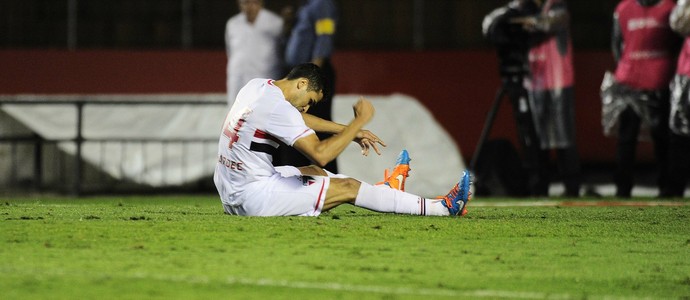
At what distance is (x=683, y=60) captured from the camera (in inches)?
535

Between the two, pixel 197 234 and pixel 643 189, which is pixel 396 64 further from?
pixel 197 234

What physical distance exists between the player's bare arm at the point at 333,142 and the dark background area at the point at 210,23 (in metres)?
A: 9.62

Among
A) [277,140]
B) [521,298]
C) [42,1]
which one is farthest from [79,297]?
[42,1]

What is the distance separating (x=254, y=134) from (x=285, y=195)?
1.48ft

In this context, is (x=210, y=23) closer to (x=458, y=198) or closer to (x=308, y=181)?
(x=458, y=198)

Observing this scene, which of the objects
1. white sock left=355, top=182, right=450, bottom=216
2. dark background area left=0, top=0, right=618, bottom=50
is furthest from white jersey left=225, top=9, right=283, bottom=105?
white sock left=355, top=182, right=450, bottom=216

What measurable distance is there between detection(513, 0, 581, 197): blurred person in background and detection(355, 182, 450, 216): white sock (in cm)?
509

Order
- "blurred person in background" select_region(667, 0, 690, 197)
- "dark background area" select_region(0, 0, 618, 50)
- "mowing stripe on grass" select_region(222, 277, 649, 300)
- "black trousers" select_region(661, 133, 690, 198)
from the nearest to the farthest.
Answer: "mowing stripe on grass" select_region(222, 277, 649, 300) < "blurred person in background" select_region(667, 0, 690, 197) < "black trousers" select_region(661, 133, 690, 198) < "dark background area" select_region(0, 0, 618, 50)

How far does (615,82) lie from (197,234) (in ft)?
23.3

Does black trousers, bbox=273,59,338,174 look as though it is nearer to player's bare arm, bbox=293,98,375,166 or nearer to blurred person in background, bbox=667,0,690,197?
player's bare arm, bbox=293,98,375,166

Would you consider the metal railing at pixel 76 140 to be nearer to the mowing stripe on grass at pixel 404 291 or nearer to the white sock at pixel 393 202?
the white sock at pixel 393 202

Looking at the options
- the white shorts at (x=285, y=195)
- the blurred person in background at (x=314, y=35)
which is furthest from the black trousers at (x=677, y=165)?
the white shorts at (x=285, y=195)

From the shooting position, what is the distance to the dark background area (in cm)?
1797

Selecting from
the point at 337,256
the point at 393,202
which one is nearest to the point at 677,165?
the point at 393,202
